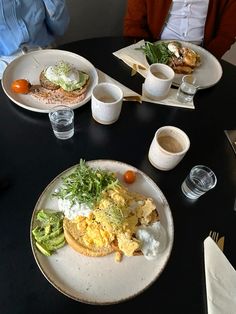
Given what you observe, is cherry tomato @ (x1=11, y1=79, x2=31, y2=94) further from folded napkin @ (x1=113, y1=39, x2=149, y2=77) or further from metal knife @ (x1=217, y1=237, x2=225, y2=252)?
metal knife @ (x1=217, y1=237, x2=225, y2=252)

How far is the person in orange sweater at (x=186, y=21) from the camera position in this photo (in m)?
1.52

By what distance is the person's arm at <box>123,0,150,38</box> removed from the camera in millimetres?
1525

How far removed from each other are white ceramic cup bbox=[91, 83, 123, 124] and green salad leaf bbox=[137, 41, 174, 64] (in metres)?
0.36

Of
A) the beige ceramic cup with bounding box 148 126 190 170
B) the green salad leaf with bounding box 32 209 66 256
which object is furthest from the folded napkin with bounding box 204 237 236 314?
the green salad leaf with bounding box 32 209 66 256

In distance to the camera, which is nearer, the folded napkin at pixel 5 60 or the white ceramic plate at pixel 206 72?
the white ceramic plate at pixel 206 72


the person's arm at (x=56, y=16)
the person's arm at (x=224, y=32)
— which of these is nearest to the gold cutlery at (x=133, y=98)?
the person's arm at (x=56, y=16)

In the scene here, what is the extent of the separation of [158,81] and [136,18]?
2.28ft

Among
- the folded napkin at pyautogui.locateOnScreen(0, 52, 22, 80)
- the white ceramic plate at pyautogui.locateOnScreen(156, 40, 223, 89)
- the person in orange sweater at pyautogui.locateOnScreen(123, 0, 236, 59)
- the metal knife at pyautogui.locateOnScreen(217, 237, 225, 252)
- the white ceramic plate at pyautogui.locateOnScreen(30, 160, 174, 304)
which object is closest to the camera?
the white ceramic plate at pyautogui.locateOnScreen(30, 160, 174, 304)

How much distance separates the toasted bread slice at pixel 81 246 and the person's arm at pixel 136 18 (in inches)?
47.2

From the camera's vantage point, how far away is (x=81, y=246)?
0.72 meters

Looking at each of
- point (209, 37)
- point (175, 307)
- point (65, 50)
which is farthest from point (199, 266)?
point (209, 37)

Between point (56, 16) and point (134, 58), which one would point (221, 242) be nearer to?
point (134, 58)

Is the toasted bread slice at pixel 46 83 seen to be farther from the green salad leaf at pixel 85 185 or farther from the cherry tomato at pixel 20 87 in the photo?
the green salad leaf at pixel 85 185

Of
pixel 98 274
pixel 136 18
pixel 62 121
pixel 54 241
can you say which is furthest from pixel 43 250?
pixel 136 18
